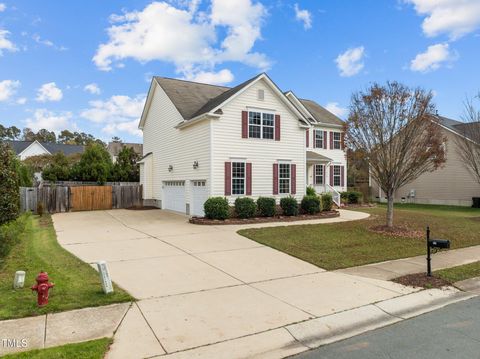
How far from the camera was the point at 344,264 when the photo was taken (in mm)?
8508

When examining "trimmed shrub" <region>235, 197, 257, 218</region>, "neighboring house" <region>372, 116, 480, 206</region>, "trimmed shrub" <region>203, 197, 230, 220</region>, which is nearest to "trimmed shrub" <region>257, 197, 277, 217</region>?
"trimmed shrub" <region>235, 197, 257, 218</region>

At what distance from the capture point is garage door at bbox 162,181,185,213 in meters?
20.7

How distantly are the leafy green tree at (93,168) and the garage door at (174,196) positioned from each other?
9.54 m

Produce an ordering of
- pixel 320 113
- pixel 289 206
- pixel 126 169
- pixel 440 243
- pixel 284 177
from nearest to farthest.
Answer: pixel 440 243 → pixel 289 206 → pixel 284 177 → pixel 320 113 → pixel 126 169

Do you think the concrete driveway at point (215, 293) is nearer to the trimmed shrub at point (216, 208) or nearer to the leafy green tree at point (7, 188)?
the leafy green tree at point (7, 188)

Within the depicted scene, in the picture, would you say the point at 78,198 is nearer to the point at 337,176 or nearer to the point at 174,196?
the point at 174,196

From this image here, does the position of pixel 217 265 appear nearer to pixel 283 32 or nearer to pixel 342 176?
pixel 283 32

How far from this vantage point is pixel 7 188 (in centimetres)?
894

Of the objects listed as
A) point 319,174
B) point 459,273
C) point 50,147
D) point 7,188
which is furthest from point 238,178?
point 50,147

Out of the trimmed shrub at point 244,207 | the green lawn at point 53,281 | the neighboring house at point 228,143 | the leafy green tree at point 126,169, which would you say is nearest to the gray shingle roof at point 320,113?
the neighboring house at point 228,143

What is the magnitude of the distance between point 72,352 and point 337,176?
26.1 meters

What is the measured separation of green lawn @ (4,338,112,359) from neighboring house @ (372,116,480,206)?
26.8m

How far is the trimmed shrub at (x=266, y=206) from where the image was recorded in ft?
57.3

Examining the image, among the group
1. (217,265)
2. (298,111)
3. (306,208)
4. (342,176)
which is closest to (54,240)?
(217,265)
